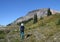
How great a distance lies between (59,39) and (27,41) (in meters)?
5.04

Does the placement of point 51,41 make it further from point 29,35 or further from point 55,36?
point 29,35

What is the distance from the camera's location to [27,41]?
95.5ft

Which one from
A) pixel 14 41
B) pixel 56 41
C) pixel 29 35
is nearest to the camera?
pixel 56 41

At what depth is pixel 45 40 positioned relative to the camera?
27516 mm

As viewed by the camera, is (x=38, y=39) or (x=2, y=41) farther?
(x=2, y=41)

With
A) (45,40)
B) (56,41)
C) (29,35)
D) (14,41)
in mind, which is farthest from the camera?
(29,35)

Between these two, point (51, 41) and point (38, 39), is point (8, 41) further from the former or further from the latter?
point (51, 41)

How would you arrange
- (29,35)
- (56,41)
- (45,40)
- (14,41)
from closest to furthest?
1. (56,41)
2. (45,40)
3. (14,41)
4. (29,35)

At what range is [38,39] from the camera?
94.1 ft

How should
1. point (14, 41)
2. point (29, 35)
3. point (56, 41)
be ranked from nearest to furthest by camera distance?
point (56, 41), point (14, 41), point (29, 35)

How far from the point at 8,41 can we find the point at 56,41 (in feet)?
26.1

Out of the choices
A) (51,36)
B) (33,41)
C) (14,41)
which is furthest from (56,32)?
(14,41)

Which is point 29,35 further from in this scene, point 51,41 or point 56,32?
point 51,41

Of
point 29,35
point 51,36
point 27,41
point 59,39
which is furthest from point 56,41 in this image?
point 29,35
